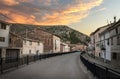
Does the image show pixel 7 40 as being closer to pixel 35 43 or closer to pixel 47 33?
pixel 35 43

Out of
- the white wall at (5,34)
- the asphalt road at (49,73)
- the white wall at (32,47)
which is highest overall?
the white wall at (5,34)

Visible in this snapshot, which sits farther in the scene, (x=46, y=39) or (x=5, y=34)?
(x=46, y=39)

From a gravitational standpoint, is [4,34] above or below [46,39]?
above

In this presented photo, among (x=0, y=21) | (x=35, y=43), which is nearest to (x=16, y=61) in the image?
(x=0, y=21)

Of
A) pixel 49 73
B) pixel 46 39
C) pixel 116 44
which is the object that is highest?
pixel 46 39

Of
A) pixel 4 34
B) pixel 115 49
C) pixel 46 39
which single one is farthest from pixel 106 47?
pixel 46 39

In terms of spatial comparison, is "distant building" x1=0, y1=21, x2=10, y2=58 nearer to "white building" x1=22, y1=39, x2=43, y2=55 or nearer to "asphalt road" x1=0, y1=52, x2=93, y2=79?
"white building" x1=22, y1=39, x2=43, y2=55

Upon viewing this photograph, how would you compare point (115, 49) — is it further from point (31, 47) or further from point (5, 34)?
point (31, 47)

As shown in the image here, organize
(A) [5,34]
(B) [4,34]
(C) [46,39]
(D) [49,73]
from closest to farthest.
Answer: (D) [49,73] < (B) [4,34] < (A) [5,34] < (C) [46,39]

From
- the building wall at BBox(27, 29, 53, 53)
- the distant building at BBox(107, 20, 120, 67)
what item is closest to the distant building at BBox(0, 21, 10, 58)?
the distant building at BBox(107, 20, 120, 67)

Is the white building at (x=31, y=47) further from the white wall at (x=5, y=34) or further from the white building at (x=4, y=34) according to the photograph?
the white building at (x=4, y=34)

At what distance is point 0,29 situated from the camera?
52.5m

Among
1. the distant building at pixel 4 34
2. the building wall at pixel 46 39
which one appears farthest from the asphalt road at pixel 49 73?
the building wall at pixel 46 39

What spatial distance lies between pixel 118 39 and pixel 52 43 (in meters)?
61.3
